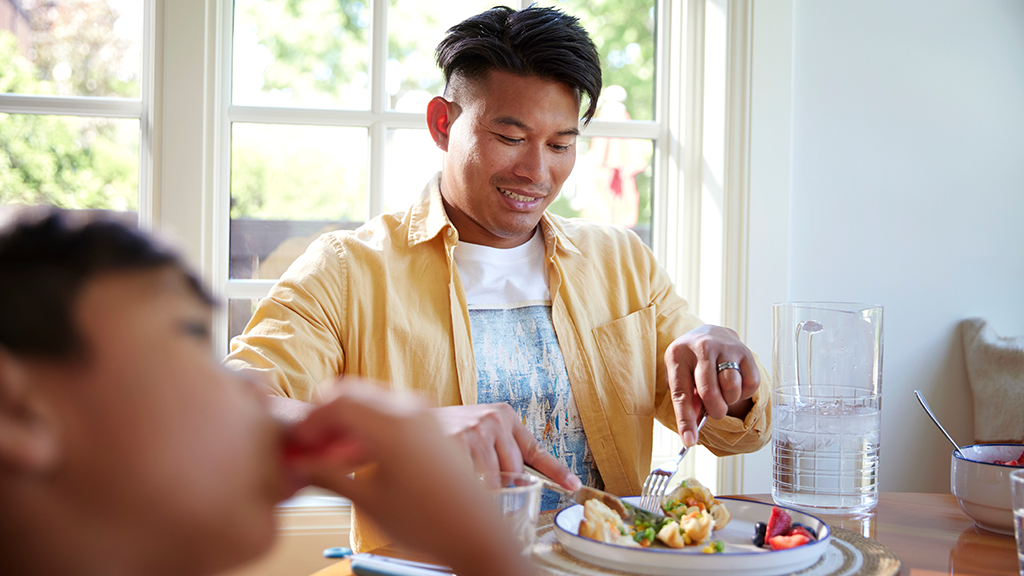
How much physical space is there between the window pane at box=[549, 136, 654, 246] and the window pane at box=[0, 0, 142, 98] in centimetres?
117

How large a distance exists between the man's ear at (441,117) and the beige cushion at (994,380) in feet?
Answer: 5.19

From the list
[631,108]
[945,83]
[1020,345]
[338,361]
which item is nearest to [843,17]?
[945,83]

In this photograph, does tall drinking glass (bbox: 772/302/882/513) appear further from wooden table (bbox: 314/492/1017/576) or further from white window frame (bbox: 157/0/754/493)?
white window frame (bbox: 157/0/754/493)

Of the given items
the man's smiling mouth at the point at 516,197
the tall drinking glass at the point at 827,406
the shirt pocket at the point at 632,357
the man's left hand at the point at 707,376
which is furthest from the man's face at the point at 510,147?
the tall drinking glass at the point at 827,406

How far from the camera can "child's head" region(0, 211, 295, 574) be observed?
20 cm

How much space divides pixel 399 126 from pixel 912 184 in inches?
→ 56.5

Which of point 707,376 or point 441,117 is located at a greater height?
point 441,117

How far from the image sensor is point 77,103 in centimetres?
182

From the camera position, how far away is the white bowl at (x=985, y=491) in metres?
0.90

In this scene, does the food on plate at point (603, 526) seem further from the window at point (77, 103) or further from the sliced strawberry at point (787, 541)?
the window at point (77, 103)

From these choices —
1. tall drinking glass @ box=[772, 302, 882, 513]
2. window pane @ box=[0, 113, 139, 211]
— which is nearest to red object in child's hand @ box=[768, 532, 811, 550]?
tall drinking glass @ box=[772, 302, 882, 513]

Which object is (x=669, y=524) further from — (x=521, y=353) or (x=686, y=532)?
(x=521, y=353)

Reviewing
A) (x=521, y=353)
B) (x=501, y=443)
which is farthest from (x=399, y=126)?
(x=501, y=443)

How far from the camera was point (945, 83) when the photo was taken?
83.0 inches
